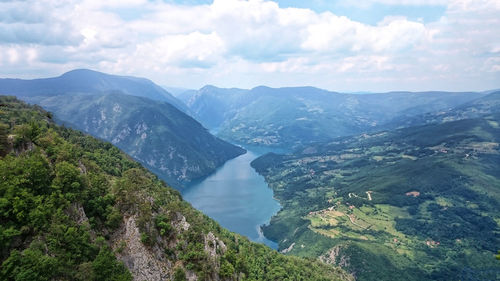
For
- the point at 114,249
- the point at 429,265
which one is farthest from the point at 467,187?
the point at 114,249

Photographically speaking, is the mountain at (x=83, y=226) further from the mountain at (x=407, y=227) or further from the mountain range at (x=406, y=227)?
the mountain range at (x=406, y=227)

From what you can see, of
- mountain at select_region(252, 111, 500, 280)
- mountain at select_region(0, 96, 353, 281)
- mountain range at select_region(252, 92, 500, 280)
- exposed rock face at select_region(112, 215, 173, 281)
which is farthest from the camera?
mountain range at select_region(252, 92, 500, 280)

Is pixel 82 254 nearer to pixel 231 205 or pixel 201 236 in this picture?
pixel 201 236

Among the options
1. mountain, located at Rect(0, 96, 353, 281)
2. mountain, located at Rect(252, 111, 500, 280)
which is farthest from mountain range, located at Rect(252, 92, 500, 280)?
mountain, located at Rect(0, 96, 353, 281)

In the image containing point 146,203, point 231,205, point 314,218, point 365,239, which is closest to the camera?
point 146,203

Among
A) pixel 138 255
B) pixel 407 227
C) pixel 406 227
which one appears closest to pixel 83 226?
pixel 138 255

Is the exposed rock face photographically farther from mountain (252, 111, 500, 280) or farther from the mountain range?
the mountain range

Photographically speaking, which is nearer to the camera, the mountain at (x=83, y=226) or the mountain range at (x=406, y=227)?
the mountain at (x=83, y=226)

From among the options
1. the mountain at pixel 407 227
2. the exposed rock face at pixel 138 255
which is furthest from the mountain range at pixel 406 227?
the exposed rock face at pixel 138 255
